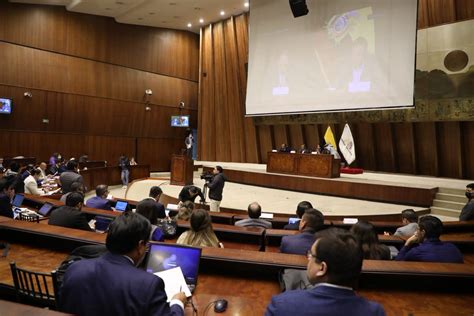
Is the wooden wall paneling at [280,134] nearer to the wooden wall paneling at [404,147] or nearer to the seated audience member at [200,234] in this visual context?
the wooden wall paneling at [404,147]

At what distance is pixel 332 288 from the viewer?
112 cm

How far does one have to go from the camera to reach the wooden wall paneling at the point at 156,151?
14727mm

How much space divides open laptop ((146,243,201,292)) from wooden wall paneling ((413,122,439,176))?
31.2 feet

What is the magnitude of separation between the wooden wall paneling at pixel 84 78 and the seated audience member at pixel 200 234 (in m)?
11.2

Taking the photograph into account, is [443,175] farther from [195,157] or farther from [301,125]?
[195,157]

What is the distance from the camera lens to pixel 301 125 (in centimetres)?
1223

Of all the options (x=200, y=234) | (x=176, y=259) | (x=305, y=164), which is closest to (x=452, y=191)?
(x=305, y=164)

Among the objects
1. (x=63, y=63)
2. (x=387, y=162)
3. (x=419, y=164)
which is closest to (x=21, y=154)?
(x=63, y=63)

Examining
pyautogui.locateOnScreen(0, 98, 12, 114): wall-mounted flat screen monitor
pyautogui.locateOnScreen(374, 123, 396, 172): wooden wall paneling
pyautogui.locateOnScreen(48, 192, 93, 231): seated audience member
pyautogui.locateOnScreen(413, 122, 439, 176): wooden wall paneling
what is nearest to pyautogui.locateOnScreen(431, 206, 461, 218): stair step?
pyautogui.locateOnScreen(413, 122, 439, 176): wooden wall paneling

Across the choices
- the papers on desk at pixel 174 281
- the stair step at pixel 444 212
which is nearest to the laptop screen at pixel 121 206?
the papers on desk at pixel 174 281

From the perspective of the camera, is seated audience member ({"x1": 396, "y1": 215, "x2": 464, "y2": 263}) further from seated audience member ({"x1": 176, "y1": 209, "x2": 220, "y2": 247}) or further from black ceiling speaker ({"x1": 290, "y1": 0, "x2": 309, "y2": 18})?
black ceiling speaker ({"x1": 290, "y1": 0, "x2": 309, "y2": 18})

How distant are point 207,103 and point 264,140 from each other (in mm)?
3353

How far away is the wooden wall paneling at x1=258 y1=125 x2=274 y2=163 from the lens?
13297mm

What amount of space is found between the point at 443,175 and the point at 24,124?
12740 millimetres
